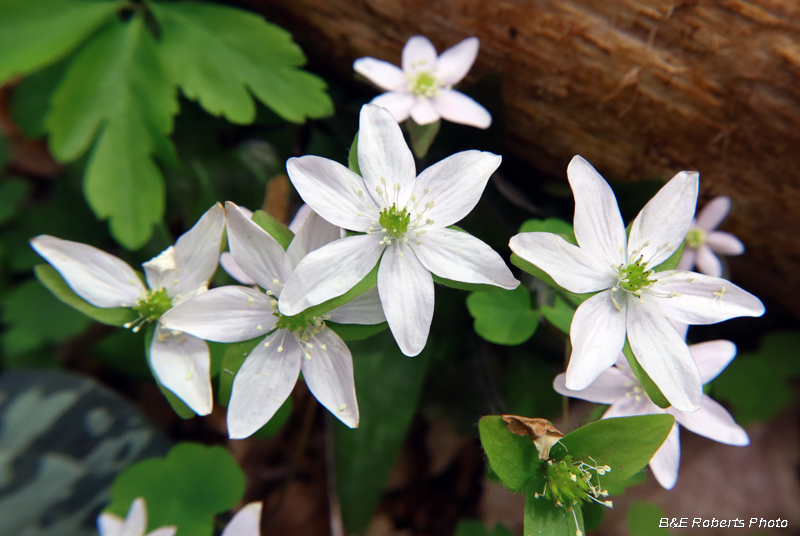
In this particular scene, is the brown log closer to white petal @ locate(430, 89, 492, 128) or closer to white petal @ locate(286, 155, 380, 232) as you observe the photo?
white petal @ locate(430, 89, 492, 128)

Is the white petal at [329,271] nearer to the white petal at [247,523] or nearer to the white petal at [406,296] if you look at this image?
the white petal at [406,296]

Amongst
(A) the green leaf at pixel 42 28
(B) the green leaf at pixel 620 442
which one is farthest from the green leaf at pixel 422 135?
(A) the green leaf at pixel 42 28

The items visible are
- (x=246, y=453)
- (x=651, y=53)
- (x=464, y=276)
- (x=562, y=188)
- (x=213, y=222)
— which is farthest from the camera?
(x=246, y=453)

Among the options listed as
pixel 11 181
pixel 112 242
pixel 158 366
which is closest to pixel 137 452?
pixel 158 366

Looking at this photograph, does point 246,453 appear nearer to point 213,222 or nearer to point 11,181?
point 213,222

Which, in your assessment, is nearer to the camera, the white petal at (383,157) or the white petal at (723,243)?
the white petal at (383,157)

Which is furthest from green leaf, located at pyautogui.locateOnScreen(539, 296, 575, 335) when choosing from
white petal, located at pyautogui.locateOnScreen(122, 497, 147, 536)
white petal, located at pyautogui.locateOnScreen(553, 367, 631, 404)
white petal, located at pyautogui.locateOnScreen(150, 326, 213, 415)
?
white petal, located at pyautogui.locateOnScreen(122, 497, 147, 536)

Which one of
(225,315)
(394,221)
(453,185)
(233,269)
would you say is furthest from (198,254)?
(453,185)
